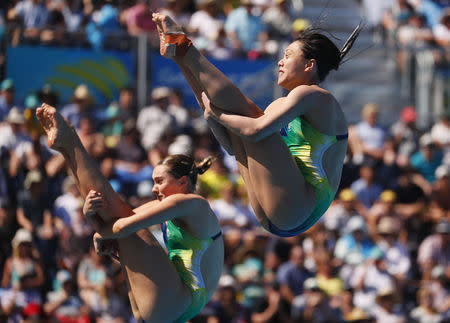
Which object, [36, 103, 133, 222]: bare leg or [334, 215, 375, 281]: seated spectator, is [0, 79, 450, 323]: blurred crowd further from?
[36, 103, 133, 222]: bare leg

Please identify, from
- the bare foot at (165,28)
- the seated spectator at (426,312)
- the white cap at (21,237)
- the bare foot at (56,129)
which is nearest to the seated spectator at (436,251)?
A: the seated spectator at (426,312)

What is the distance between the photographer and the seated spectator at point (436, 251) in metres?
10.4

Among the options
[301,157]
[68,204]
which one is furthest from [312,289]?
[301,157]

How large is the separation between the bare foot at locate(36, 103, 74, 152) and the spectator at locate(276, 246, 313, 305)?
188 inches

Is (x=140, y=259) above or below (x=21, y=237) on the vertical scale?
above

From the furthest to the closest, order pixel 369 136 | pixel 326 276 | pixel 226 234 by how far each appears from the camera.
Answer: pixel 369 136 → pixel 226 234 → pixel 326 276

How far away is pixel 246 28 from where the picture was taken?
40.1ft

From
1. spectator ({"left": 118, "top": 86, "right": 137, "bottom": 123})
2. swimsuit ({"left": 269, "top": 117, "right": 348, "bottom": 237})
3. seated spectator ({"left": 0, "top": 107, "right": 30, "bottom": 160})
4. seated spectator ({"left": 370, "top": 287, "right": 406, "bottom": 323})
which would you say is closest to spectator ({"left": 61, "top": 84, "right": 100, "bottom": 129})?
spectator ({"left": 118, "top": 86, "right": 137, "bottom": 123})

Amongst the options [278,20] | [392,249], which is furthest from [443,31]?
[392,249]

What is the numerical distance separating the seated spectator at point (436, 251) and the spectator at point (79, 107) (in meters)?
4.33

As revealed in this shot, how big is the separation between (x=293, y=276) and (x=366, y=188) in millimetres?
1846

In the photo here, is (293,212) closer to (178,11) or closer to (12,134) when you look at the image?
(12,134)

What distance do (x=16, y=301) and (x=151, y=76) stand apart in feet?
11.6

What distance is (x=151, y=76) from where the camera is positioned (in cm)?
1134
